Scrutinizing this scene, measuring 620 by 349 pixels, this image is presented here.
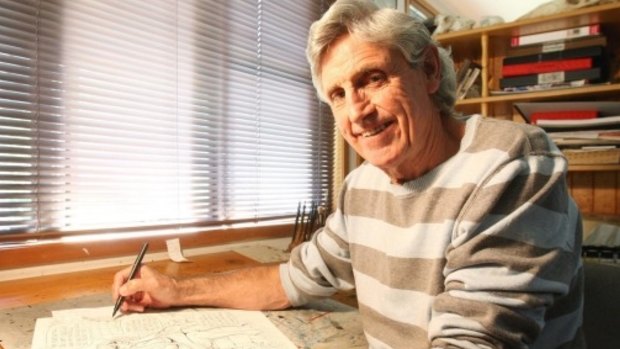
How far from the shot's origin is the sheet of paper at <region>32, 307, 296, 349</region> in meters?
0.75

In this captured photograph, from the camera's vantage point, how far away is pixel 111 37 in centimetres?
145

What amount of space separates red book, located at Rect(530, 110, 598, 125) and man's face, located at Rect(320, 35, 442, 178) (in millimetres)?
1169

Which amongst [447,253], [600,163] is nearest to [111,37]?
[447,253]

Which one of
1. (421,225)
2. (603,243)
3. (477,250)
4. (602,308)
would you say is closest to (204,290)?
(421,225)

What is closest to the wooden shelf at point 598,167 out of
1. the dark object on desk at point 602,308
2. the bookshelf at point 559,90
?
the bookshelf at point 559,90

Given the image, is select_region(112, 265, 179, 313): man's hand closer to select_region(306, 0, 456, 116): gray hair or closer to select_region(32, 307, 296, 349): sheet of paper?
select_region(32, 307, 296, 349): sheet of paper

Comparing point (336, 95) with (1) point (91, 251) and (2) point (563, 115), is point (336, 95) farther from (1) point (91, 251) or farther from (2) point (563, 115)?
(2) point (563, 115)

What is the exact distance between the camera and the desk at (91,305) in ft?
2.66

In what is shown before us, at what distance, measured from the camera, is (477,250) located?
601 millimetres

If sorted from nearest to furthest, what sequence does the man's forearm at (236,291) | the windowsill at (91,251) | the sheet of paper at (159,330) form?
1. the sheet of paper at (159,330)
2. the man's forearm at (236,291)
3. the windowsill at (91,251)

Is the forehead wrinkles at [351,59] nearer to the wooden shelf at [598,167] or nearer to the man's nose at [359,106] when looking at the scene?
the man's nose at [359,106]

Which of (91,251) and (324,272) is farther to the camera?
(91,251)

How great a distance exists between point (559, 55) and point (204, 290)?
1.66 metres

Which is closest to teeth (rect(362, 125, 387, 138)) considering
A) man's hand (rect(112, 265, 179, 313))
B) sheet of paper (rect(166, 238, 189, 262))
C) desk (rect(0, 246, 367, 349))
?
desk (rect(0, 246, 367, 349))
